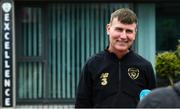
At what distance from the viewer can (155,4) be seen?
41.0 feet

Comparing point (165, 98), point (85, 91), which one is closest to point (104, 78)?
point (85, 91)

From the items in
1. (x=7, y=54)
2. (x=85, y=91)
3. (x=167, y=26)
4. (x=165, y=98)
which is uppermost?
(x=167, y=26)

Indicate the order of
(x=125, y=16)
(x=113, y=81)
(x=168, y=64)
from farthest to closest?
(x=168, y=64) < (x=113, y=81) < (x=125, y=16)

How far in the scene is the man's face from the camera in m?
3.95

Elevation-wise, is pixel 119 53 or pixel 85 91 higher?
pixel 119 53

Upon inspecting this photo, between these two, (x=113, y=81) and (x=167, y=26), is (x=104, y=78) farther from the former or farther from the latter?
(x=167, y=26)

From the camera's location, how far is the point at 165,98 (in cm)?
210

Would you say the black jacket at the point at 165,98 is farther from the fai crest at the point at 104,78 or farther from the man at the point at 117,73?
the fai crest at the point at 104,78

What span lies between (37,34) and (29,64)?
696 millimetres

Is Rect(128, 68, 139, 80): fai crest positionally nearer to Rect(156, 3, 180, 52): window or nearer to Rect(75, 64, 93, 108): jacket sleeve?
Rect(75, 64, 93, 108): jacket sleeve

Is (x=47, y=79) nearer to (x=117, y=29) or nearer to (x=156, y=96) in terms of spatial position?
(x=117, y=29)

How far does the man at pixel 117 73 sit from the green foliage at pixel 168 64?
25.1ft

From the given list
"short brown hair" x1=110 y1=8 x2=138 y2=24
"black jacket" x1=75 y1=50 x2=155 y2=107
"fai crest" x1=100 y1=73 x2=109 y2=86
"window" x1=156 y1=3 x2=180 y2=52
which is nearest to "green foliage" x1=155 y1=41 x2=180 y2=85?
"window" x1=156 y1=3 x2=180 y2=52

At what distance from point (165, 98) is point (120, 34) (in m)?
1.87
